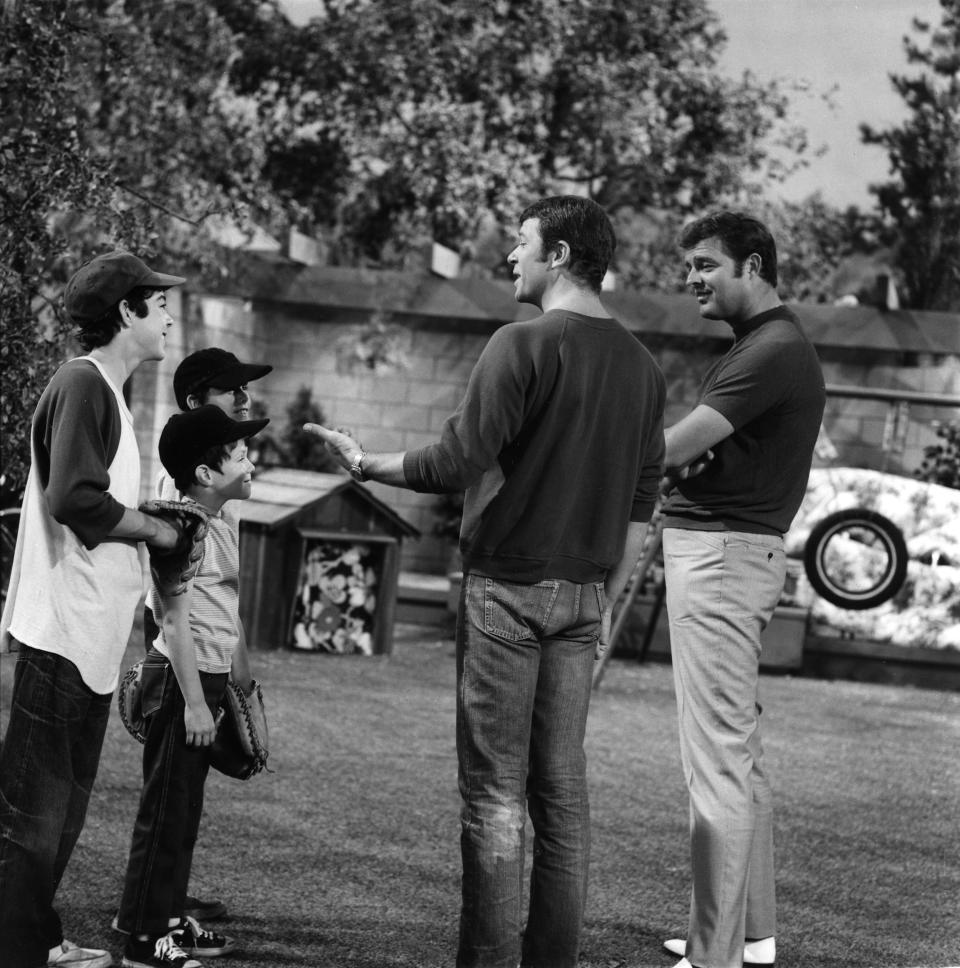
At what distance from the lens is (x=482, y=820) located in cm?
299

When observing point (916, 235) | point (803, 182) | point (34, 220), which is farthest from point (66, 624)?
point (916, 235)

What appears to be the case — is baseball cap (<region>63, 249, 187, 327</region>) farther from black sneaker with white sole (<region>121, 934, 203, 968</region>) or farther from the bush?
the bush

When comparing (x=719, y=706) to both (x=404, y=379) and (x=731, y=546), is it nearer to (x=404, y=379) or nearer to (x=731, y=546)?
(x=731, y=546)

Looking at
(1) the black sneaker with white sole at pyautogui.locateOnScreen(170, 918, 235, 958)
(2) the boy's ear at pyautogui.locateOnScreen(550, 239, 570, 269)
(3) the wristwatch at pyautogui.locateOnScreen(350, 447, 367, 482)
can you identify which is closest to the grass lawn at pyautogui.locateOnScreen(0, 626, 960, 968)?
(1) the black sneaker with white sole at pyautogui.locateOnScreen(170, 918, 235, 958)

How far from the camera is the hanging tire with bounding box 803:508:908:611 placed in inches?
382

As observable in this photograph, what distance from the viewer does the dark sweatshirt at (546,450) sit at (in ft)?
9.61

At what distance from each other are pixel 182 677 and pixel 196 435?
0.54 metres

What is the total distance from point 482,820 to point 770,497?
1055 mm

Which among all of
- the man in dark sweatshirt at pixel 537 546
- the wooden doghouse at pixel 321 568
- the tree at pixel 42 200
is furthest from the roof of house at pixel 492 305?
the man in dark sweatshirt at pixel 537 546

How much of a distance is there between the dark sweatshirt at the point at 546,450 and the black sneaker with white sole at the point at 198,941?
3.91ft

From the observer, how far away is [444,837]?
4902 millimetres

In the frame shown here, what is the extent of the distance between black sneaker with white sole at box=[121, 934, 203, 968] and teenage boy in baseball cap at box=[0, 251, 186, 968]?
8.4 inches

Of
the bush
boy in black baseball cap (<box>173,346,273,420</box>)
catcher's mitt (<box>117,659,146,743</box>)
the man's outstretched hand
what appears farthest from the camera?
the bush

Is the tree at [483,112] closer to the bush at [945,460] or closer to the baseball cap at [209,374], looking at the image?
the bush at [945,460]
